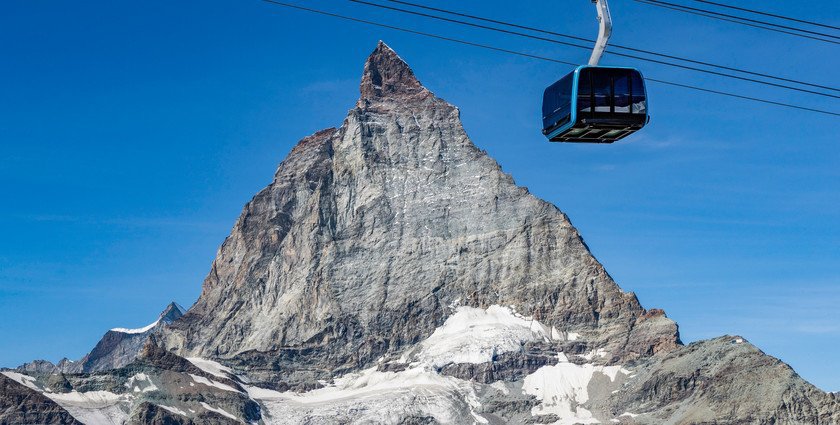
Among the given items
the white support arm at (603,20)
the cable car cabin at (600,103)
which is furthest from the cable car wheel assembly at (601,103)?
the white support arm at (603,20)

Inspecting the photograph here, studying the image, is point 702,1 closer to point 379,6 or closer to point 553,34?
point 553,34

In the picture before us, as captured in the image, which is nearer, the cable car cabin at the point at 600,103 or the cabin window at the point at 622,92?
the cable car cabin at the point at 600,103

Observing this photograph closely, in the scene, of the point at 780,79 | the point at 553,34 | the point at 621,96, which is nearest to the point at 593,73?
the point at 621,96

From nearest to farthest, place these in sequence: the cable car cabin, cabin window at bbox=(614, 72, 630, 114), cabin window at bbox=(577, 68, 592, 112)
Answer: cabin window at bbox=(577, 68, 592, 112), the cable car cabin, cabin window at bbox=(614, 72, 630, 114)

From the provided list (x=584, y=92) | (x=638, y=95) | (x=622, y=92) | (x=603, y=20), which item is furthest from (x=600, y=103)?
(x=603, y=20)

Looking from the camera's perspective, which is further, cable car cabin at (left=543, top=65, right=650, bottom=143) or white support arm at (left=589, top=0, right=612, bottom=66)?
cable car cabin at (left=543, top=65, right=650, bottom=143)

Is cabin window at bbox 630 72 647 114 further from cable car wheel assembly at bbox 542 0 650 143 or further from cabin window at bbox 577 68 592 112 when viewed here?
cabin window at bbox 577 68 592 112

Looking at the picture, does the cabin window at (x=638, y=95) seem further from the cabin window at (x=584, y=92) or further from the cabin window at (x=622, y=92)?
the cabin window at (x=584, y=92)

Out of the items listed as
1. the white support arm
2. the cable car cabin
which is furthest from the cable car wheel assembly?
the white support arm
